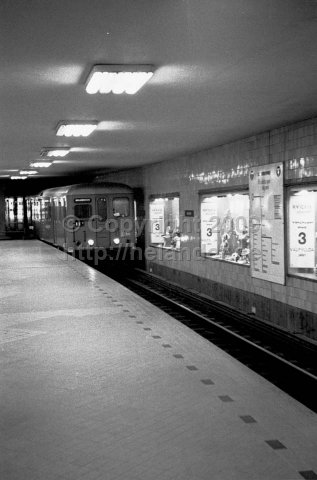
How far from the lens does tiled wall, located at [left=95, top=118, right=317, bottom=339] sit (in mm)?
9492

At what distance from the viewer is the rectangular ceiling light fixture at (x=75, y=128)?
9.31 metres

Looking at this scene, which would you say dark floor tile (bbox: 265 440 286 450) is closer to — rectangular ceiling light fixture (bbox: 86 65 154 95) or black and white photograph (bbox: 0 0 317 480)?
black and white photograph (bbox: 0 0 317 480)

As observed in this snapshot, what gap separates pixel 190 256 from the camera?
1580cm

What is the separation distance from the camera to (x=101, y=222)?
19.1 m

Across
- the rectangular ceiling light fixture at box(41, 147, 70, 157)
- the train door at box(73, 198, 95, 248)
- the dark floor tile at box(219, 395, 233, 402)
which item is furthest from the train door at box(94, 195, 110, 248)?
the dark floor tile at box(219, 395, 233, 402)

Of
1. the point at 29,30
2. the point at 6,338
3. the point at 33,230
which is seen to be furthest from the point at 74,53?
the point at 33,230

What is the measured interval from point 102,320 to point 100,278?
5.29 metres

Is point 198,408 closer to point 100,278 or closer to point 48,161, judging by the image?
point 100,278

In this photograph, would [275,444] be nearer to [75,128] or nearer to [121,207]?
[75,128]

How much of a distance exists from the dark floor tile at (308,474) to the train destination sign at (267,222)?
6722 mm

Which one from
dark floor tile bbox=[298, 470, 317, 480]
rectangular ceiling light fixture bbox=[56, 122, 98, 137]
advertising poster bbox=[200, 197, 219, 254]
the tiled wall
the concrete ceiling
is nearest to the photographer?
dark floor tile bbox=[298, 470, 317, 480]

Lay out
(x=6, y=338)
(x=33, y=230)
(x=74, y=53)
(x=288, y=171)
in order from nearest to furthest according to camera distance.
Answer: (x=74, y=53) < (x=6, y=338) < (x=288, y=171) < (x=33, y=230)

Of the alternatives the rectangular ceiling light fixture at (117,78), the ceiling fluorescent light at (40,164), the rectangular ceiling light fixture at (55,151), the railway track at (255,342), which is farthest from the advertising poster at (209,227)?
the rectangular ceiling light fixture at (117,78)

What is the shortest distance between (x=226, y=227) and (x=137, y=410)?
933cm
